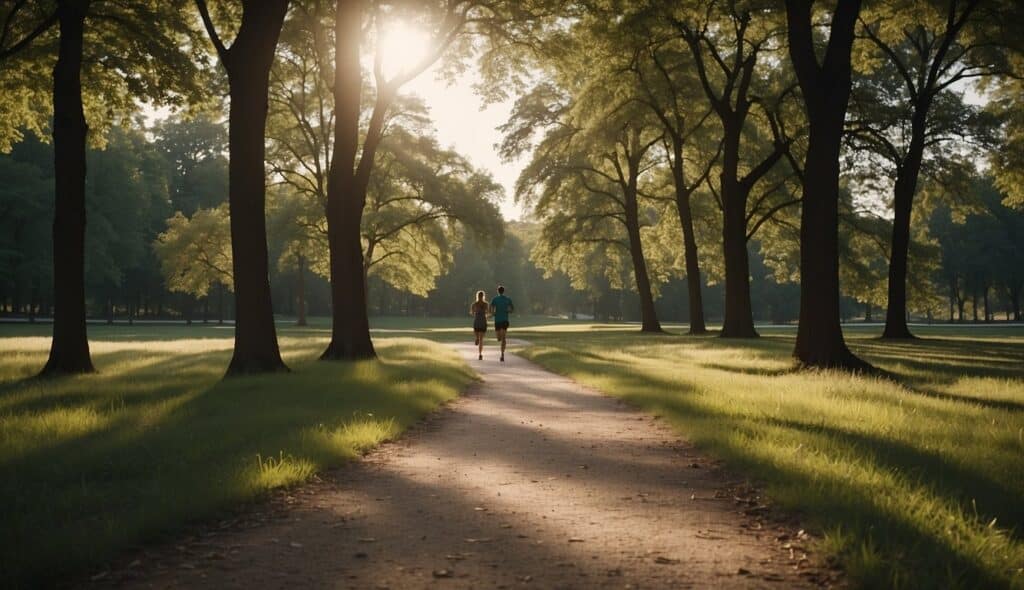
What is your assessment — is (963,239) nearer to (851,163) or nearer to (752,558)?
(851,163)

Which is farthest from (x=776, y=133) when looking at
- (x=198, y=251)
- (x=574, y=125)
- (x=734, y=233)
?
(x=198, y=251)

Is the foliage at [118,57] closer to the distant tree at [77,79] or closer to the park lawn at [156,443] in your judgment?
the distant tree at [77,79]

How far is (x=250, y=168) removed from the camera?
520 inches

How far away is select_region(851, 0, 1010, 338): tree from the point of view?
84.7ft

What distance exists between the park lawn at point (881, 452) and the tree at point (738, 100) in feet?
42.7

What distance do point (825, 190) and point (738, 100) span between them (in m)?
13.4

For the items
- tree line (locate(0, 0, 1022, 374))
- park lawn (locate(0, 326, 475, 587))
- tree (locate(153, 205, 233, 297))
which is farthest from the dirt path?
tree (locate(153, 205, 233, 297))

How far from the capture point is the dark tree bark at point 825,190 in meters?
14.6

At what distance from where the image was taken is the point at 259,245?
13.4 metres

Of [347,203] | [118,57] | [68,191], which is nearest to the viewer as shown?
[68,191]

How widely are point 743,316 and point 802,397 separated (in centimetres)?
1967

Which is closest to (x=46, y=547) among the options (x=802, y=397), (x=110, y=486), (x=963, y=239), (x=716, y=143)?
(x=110, y=486)

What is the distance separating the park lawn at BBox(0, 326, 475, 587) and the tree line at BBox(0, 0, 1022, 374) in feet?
7.47

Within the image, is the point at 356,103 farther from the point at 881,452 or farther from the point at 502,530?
the point at 502,530
